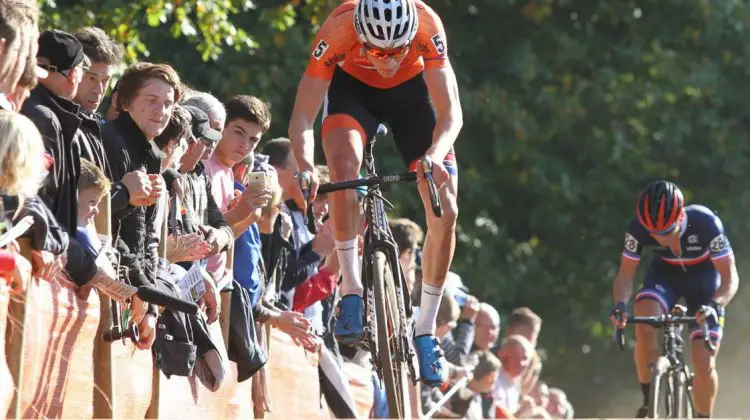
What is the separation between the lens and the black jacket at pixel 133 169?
24.8ft

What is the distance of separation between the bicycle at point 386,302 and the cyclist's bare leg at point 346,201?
93 millimetres

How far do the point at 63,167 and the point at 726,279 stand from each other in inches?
326

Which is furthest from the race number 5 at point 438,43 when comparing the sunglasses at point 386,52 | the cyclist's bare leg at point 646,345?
the cyclist's bare leg at point 646,345

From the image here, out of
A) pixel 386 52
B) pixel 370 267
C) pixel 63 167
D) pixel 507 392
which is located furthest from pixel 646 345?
pixel 63 167

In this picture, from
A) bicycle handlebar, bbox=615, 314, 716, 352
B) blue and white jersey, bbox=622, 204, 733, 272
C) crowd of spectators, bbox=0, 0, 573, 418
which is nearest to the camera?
crowd of spectators, bbox=0, 0, 573, 418

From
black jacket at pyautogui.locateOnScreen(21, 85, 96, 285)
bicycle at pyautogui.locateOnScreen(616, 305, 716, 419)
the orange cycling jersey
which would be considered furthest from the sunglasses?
bicycle at pyautogui.locateOnScreen(616, 305, 716, 419)

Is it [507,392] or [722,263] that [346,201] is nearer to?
[722,263]

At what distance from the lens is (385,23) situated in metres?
8.44

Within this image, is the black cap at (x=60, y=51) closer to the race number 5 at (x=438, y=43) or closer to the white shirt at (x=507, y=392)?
the race number 5 at (x=438, y=43)

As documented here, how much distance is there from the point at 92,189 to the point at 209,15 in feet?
27.2

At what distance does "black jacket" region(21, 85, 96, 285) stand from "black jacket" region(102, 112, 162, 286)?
635 mm

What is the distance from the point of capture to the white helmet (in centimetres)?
844

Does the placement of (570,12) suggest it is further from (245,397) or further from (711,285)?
(245,397)

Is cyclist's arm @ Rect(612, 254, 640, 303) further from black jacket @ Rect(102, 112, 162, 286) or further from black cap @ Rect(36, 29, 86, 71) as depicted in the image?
black cap @ Rect(36, 29, 86, 71)
